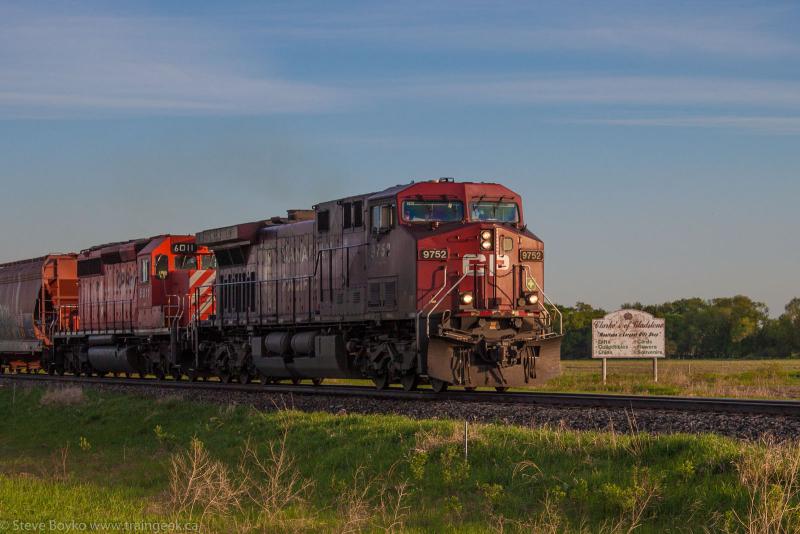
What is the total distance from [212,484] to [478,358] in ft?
27.1

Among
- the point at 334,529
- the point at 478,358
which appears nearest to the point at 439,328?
the point at 478,358

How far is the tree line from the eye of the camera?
274ft

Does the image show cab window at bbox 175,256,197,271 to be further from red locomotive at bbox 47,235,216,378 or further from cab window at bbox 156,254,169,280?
cab window at bbox 156,254,169,280

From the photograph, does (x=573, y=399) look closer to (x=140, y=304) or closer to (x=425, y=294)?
(x=425, y=294)

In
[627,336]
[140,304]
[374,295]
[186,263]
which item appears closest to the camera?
[374,295]

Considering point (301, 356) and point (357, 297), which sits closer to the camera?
point (357, 297)

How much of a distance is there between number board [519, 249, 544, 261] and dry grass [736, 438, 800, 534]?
945 centimetres

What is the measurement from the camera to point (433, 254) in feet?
63.2

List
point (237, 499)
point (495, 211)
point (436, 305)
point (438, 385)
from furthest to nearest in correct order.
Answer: point (495, 211) < point (438, 385) < point (436, 305) < point (237, 499)

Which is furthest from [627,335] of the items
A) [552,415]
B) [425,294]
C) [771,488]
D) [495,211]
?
[771,488]

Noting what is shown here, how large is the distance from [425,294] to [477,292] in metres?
0.99

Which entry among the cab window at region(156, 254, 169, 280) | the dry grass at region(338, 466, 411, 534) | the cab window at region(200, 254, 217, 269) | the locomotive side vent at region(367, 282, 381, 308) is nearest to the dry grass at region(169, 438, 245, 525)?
the dry grass at region(338, 466, 411, 534)

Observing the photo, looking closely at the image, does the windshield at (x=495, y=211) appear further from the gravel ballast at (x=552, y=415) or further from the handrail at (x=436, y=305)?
the gravel ballast at (x=552, y=415)

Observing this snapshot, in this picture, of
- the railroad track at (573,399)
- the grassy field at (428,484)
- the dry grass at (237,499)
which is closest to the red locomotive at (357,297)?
the railroad track at (573,399)
